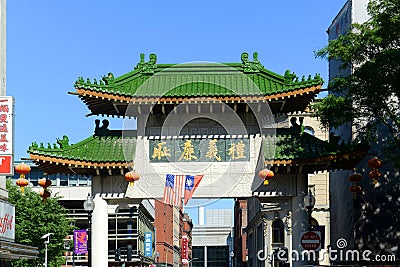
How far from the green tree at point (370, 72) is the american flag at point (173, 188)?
5.20 meters

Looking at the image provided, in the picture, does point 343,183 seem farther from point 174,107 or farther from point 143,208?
point 143,208

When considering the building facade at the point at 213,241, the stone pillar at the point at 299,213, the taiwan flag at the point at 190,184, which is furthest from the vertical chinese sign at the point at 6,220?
the building facade at the point at 213,241

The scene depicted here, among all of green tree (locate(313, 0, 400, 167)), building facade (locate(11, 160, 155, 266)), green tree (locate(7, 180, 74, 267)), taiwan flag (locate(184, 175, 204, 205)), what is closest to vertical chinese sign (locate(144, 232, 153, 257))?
building facade (locate(11, 160, 155, 266))

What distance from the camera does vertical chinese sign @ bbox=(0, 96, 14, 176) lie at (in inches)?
838

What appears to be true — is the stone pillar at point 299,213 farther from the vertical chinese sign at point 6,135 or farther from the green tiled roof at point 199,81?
the vertical chinese sign at point 6,135

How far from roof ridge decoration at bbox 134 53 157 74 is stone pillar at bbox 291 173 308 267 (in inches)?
258

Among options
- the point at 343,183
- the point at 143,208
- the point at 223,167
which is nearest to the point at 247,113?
the point at 223,167

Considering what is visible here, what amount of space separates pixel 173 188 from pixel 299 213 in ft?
14.7

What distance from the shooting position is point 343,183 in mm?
30672

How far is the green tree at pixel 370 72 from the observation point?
22.9 meters

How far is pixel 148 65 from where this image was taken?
89.2 ft

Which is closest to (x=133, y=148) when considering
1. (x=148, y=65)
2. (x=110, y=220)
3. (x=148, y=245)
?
(x=148, y=65)

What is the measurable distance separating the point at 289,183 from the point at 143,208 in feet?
163

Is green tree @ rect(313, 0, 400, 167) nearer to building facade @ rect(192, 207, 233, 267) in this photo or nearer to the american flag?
the american flag
